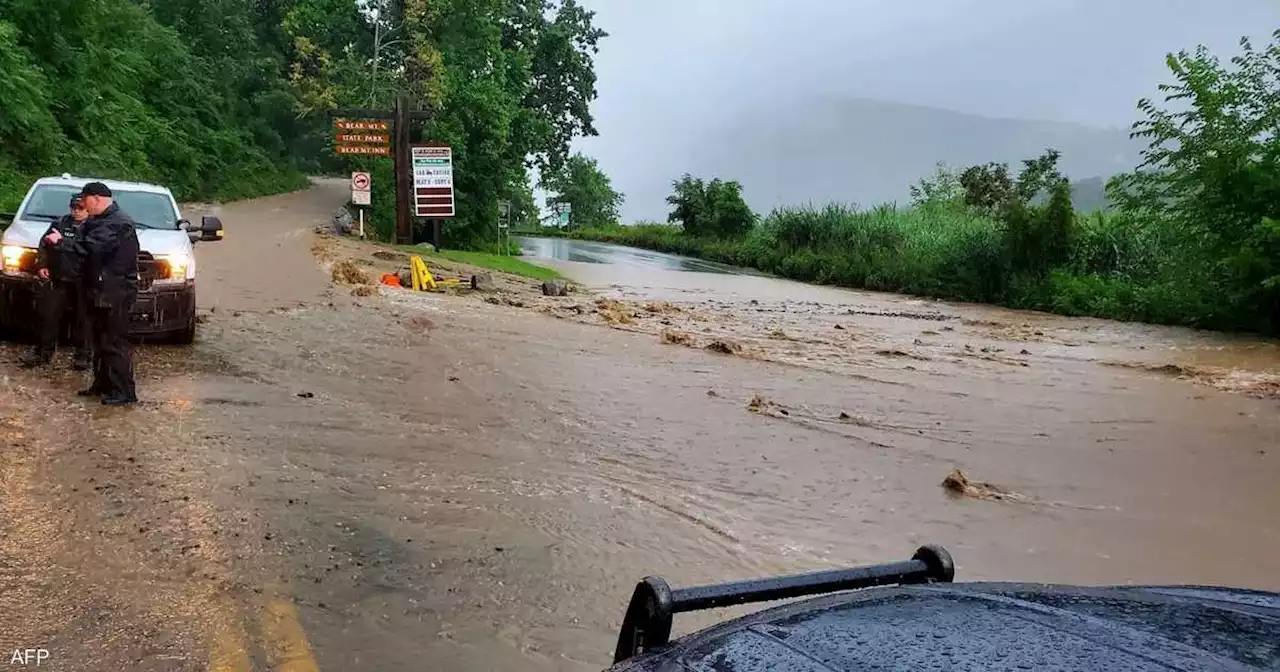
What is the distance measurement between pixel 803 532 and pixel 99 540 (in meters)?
3.78

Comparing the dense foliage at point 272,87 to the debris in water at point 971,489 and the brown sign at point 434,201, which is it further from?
the debris in water at point 971,489

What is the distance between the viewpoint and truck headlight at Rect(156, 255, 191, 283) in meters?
9.16

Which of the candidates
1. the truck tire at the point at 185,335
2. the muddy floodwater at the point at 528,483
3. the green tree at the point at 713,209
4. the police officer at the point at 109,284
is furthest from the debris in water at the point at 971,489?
the green tree at the point at 713,209

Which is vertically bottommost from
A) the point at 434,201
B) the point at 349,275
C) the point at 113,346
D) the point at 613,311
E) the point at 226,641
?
the point at 226,641

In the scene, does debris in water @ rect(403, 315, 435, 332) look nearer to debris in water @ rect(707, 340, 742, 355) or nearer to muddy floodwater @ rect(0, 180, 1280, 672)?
muddy floodwater @ rect(0, 180, 1280, 672)

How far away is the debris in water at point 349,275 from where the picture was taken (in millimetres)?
17469

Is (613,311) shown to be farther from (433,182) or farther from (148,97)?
(148,97)

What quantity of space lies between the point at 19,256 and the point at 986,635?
9461mm

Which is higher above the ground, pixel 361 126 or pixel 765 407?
pixel 361 126

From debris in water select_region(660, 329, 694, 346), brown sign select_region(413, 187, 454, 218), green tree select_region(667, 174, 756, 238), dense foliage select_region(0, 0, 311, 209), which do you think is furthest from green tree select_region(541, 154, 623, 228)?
debris in water select_region(660, 329, 694, 346)

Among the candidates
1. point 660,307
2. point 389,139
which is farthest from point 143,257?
point 389,139

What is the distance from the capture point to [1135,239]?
2497 cm

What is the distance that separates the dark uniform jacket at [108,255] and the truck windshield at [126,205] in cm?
236

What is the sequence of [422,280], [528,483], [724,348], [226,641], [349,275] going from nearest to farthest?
[226,641] → [528,483] → [724,348] → [349,275] → [422,280]
